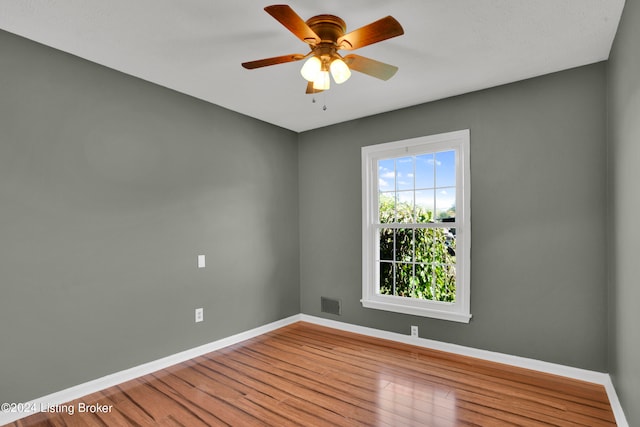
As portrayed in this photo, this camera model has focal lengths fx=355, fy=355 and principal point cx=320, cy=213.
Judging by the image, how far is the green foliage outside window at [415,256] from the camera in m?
3.55

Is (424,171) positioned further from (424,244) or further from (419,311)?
(419,311)

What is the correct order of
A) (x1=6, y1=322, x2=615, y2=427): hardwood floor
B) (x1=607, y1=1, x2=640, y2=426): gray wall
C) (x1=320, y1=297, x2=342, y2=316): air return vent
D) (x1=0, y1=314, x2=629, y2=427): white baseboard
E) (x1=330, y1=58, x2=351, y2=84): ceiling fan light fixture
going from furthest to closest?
1. (x1=320, y1=297, x2=342, y2=316): air return vent
2. (x1=0, y1=314, x2=629, y2=427): white baseboard
3. (x1=6, y1=322, x2=615, y2=427): hardwood floor
4. (x1=330, y1=58, x2=351, y2=84): ceiling fan light fixture
5. (x1=607, y1=1, x2=640, y2=426): gray wall

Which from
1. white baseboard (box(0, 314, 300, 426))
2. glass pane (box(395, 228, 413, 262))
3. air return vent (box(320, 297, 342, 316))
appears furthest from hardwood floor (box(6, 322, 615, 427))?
glass pane (box(395, 228, 413, 262))

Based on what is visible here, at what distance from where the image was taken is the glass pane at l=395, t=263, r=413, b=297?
378cm

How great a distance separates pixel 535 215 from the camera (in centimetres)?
302

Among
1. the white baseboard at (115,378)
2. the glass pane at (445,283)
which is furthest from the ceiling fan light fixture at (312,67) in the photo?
the white baseboard at (115,378)

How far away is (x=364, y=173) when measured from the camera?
4.08 metres

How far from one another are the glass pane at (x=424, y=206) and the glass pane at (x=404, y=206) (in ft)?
0.24

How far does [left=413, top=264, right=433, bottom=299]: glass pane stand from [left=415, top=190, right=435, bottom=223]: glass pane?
49 cm

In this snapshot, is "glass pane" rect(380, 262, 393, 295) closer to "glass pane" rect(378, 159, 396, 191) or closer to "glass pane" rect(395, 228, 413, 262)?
"glass pane" rect(395, 228, 413, 262)

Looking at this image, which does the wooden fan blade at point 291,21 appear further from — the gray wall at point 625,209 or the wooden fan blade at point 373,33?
the gray wall at point 625,209

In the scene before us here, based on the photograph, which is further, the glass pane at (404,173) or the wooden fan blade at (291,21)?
the glass pane at (404,173)

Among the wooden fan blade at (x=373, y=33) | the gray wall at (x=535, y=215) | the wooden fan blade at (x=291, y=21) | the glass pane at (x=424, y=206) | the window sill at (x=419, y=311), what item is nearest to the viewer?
the wooden fan blade at (x=291, y=21)

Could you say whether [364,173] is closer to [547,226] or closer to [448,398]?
[547,226]
